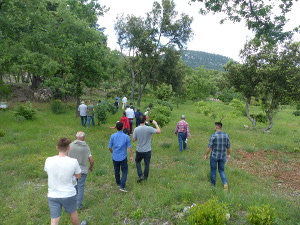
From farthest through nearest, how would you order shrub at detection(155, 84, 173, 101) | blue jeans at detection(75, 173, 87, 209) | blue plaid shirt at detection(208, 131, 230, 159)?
shrub at detection(155, 84, 173, 101) < blue plaid shirt at detection(208, 131, 230, 159) < blue jeans at detection(75, 173, 87, 209)

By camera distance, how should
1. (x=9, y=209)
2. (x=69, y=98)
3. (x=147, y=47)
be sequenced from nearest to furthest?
(x=9, y=209), (x=147, y=47), (x=69, y=98)

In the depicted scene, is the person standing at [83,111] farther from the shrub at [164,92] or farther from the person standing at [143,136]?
the shrub at [164,92]

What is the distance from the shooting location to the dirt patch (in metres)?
7.63

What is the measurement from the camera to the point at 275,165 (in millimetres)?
9477

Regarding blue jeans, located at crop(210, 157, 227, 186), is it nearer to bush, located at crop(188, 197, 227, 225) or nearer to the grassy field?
the grassy field

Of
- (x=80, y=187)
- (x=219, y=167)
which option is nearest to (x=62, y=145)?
(x=80, y=187)

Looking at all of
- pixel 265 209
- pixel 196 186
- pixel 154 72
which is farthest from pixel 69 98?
pixel 265 209

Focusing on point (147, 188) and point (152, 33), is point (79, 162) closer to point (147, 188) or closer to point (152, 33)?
point (147, 188)

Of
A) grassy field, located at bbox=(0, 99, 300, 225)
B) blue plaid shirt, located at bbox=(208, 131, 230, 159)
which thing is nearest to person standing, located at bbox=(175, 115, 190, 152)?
grassy field, located at bbox=(0, 99, 300, 225)

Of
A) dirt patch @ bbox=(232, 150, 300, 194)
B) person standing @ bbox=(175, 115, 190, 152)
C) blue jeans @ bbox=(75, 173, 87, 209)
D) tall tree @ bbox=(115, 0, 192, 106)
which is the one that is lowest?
dirt patch @ bbox=(232, 150, 300, 194)

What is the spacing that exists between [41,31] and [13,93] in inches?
512

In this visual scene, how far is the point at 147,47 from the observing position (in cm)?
2453

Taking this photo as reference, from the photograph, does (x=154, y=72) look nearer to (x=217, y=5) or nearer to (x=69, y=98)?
(x=69, y=98)

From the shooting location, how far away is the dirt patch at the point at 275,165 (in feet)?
25.0
